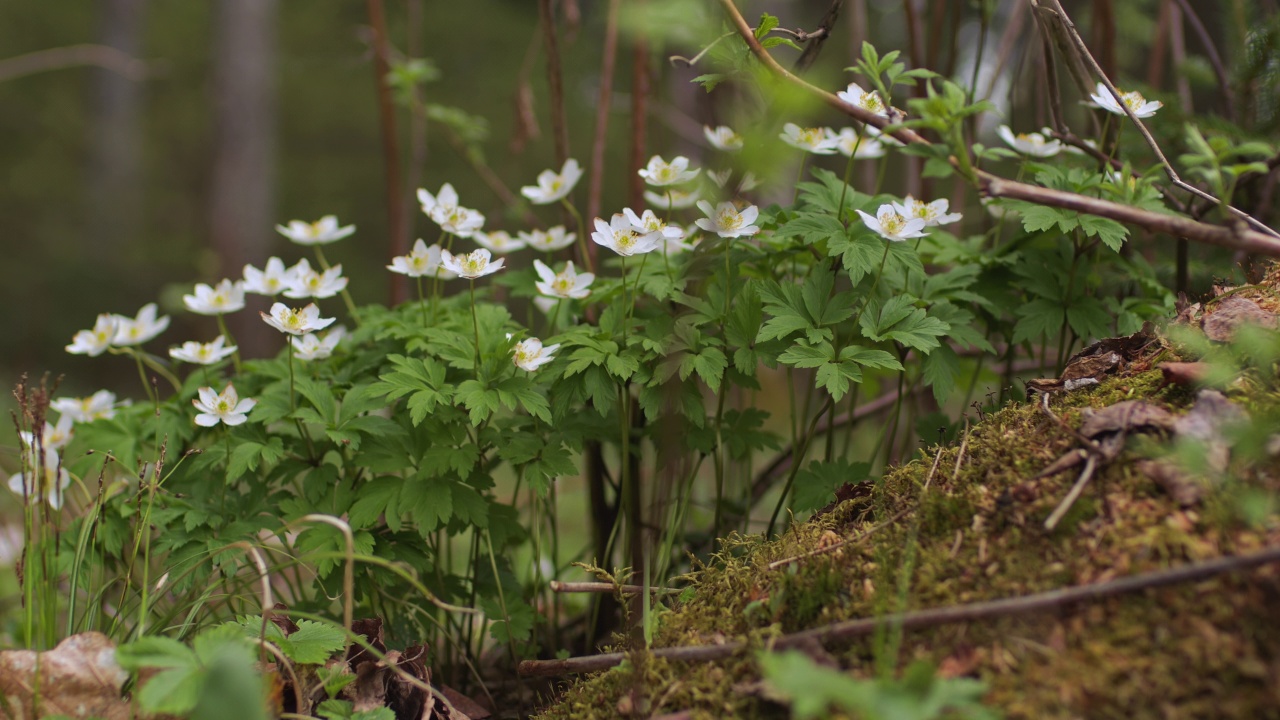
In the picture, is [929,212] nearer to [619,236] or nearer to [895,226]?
[895,226]

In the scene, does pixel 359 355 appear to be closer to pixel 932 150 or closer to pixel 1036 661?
pixel 932 150

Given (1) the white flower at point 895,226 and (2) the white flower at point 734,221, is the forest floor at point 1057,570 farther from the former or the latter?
(2) the white flower at point 734,221

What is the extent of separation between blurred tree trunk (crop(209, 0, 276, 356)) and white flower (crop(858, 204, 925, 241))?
330 inches

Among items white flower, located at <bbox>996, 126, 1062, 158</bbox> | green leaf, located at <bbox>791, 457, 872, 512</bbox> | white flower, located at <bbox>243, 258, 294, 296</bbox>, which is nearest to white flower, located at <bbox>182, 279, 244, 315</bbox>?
white flower, located at <bbox>243, 258, 294, 296</bbox>

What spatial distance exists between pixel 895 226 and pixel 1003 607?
84 centimetres

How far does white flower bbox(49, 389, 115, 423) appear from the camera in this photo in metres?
1.94

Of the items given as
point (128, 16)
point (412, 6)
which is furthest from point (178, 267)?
point (412, 6)

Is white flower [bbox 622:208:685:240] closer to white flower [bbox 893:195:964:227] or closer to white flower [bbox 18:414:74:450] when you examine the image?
white flower [bbox 893:195:964:227]

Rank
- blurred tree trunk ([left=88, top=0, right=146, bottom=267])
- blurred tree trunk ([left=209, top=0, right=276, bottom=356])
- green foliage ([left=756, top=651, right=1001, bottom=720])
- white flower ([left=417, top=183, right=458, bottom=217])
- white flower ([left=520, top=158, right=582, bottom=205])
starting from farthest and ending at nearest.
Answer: blurred tree trunk ([left=88, top=0, right=146, bottom=267]), blurred tree trunk ([left=209, top=0, right=276, bottom=356]), white flower ([left=520, top=158, right=582, bottom=205]), white flower ([left=417, top=183, right=458, bottom=217]), green foliage ([left=756, top=651, right=1001, bottom=720])

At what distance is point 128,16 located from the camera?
12.5 metres

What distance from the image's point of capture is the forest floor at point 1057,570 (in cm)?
95

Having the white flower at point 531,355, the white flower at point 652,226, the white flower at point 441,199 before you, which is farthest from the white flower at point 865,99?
the white flower at point 441,199

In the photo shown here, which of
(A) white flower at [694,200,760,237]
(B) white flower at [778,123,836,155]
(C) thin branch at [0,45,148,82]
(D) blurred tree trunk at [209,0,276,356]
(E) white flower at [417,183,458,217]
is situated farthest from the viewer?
(D) blurred tree trunk at [209,0,276,356]

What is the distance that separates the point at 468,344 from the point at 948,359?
3.41 feet
